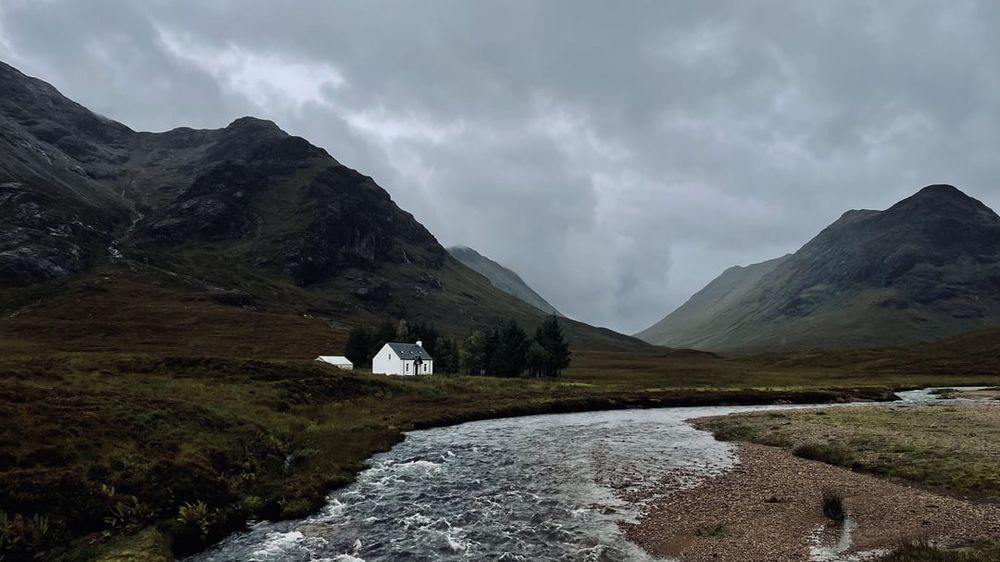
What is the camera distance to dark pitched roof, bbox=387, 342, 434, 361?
115562 mm

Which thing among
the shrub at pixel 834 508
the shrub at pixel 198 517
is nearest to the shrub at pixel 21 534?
the shrub at pixel 198 517

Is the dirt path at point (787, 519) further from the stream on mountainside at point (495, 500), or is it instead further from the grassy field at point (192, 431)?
the grassy field at point (192, 431)

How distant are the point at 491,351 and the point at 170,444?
106m

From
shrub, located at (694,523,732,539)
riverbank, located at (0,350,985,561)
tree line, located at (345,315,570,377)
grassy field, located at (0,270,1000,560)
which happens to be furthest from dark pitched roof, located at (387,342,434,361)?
shrub, located at (694,523,732,539)

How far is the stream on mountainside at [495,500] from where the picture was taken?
2275 centimetres

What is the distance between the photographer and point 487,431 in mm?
55188

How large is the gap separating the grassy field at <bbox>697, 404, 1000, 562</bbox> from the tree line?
230ft

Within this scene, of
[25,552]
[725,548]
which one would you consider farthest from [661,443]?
[25,552]

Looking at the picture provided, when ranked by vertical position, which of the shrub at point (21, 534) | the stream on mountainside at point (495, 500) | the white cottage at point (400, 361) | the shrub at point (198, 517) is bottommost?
the stream on mountainside at point (495, 500)

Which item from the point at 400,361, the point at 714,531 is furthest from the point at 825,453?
the point at 400,361

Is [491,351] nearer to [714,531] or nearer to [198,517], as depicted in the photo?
[198,517]

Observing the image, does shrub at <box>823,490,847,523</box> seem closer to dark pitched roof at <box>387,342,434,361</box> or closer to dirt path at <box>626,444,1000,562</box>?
dirt path at <box>626,444,1000,562</box>

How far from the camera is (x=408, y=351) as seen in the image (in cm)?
11806

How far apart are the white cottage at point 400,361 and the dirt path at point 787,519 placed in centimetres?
8894
